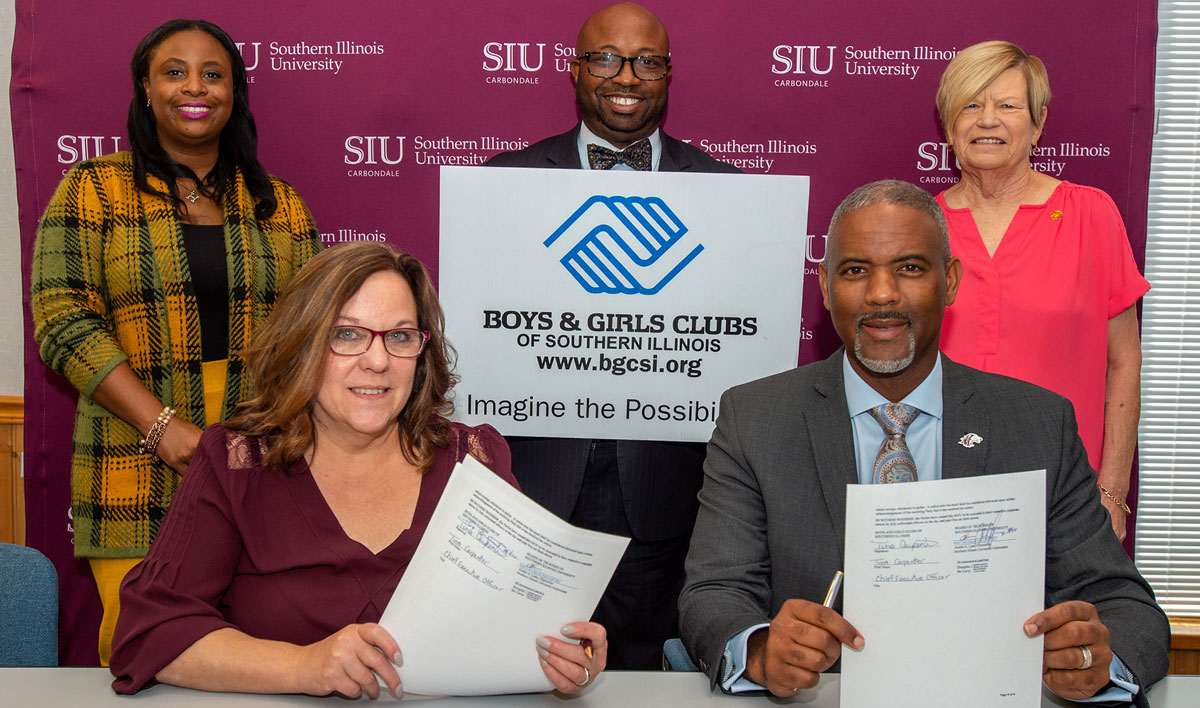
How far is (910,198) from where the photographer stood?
2215 millimetres

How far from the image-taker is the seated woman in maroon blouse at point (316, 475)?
1972mm

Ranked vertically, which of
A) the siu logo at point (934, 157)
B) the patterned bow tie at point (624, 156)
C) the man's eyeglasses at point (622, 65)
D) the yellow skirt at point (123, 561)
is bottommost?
the yellow skirt at point (123, 561)

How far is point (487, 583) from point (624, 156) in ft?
6.84

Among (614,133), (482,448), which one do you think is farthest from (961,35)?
(482,448)

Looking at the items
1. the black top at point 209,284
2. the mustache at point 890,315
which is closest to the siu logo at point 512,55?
the black top at point 209,284

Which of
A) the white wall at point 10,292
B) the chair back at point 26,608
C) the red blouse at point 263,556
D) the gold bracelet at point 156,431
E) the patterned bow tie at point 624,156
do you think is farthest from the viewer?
the white wall at point 10,292

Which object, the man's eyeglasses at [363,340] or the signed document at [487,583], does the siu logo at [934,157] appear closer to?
the man's eyeglasses at [363,340]

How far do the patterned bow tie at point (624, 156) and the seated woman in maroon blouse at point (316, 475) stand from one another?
130 cm

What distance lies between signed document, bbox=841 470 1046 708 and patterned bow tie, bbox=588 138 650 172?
81.1 inches

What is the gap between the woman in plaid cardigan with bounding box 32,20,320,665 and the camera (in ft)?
9.70

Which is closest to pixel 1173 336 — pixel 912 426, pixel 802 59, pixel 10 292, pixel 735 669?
pixel 802 59

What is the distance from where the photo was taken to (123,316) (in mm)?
3037

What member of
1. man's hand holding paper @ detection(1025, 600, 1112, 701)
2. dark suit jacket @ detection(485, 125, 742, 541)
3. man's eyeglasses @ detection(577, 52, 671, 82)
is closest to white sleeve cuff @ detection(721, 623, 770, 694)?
man's hand holding paper @ detection(1025, 600, 1112, 701)

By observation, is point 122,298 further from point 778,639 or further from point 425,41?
point 778,639
